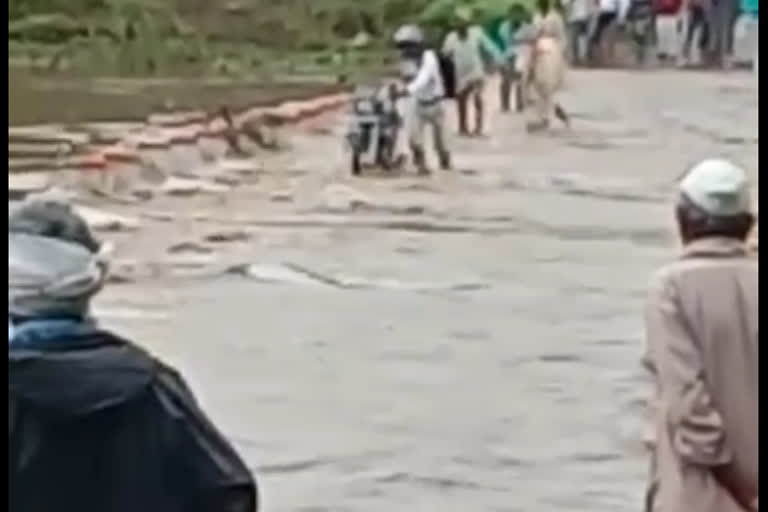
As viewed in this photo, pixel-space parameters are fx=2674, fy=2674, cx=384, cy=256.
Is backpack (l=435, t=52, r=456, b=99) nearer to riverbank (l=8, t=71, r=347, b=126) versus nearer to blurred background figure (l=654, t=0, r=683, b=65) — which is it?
riverbank (l=8, t=71, r=347, b=126)

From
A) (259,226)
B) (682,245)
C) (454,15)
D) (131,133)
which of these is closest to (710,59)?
(454,15)

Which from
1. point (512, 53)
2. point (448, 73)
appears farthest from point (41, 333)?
point (512, 53)

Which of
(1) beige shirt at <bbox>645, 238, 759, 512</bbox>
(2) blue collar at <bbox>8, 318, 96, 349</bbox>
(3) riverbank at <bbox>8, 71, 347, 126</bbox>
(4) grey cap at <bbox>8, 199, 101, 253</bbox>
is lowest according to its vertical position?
(1) beige shirt at <bbox>645, 238, 759, 512</bbox>

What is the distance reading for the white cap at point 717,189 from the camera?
205 inches

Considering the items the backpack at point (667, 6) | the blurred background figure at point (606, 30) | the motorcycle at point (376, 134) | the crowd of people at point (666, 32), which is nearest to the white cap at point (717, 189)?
the motorcycle at point (376, 134)

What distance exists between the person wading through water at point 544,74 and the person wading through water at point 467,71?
0.50m

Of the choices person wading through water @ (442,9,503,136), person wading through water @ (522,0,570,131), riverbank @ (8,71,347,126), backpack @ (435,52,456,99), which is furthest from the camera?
riverbank @ (8,71,347,126)

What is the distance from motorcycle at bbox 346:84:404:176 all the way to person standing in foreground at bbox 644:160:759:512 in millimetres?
15363

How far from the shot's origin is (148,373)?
410 centimetres

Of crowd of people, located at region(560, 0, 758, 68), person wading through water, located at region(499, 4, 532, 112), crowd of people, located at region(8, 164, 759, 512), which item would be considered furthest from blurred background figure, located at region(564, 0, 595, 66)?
crowd of people, located at region(8, 164, 759, 512)

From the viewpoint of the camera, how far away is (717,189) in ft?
17.1

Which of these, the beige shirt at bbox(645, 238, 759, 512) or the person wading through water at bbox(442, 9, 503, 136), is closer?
the beige shirt at bbox(645, 238, 759, 512)

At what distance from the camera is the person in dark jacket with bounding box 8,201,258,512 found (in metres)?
4.06

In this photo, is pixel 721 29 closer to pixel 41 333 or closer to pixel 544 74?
pixel 544 74
